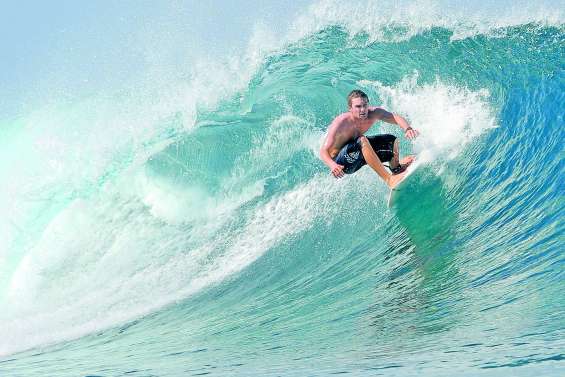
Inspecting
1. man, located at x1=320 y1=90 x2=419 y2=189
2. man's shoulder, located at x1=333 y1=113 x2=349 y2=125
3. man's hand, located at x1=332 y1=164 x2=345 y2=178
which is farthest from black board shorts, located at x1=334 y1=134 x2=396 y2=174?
man's hand, located at x1=332 y1=164 x2=345 y2=178

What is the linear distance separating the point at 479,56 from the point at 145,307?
21.0 feet

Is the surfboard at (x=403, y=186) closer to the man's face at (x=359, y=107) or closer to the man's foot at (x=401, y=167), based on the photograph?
the man's foot at (x=401, y=167)

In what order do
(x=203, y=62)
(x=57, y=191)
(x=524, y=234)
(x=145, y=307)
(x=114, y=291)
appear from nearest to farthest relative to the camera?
(x=524, y=234), (x=145, y=307), (x=114, y=291), (x=57, y=191), (x=203, y=62)

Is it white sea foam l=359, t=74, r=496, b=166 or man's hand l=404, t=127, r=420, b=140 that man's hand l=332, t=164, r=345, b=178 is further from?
white sea foam l=359, t=74, r=496, b=166

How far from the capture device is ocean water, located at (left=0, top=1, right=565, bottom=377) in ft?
13.4

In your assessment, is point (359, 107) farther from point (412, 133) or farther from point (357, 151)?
point (412, 133)

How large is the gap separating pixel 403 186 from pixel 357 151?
993mm

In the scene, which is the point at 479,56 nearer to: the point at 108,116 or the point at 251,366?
the point at 108,116

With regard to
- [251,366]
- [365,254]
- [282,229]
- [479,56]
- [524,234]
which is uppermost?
[479,56]

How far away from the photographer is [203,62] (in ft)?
36.0

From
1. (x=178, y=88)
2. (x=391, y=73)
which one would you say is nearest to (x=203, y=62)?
(x=178, y=88)

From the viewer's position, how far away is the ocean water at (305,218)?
407cm

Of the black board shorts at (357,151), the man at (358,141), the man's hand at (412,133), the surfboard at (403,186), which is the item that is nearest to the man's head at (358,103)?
the man at (358,141)

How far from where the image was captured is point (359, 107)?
615cm
